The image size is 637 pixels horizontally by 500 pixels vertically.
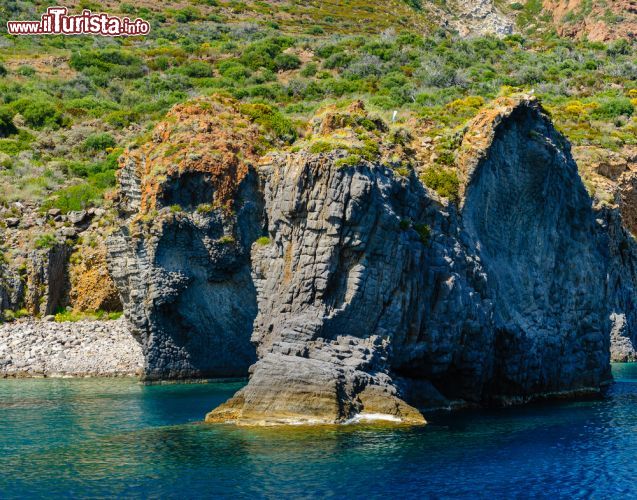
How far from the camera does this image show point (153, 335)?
1960 inches

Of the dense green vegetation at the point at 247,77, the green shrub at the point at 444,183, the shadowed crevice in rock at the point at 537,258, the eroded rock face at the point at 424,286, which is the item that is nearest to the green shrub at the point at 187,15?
the dense green vegetation at the point at 247,77

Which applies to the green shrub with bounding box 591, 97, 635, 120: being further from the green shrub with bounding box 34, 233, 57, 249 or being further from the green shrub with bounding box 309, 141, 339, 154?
the green shrub with bounding box 309, 141, 339, 154

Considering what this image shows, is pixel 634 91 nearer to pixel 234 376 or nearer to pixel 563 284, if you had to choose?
pixel 563 284

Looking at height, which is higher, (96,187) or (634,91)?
(634,91)

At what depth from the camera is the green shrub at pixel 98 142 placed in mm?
89062

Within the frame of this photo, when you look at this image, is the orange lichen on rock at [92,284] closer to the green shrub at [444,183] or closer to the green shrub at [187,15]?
the green shrub at [444,183]

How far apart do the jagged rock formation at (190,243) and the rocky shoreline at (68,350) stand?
18.3ft

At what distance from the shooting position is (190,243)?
163 feet

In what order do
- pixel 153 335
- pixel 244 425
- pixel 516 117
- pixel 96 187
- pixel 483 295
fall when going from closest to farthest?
pixel 244 425, pixel 483 295, pixel 516 117, pixel 153 335, pixel 96 187

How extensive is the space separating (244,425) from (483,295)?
45.1ft

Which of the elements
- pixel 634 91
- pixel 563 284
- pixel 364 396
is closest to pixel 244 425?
pixel 364 396

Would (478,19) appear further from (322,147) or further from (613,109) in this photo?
(322,147)

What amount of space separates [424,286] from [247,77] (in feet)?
249

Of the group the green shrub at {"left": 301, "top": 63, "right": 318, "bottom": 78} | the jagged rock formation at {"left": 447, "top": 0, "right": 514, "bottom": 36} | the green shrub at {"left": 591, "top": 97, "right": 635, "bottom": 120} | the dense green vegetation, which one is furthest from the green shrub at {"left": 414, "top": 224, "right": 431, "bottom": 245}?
the jagged rock formation at {"left": 447, "top": 0, "right": 514, "bottom": 36}
